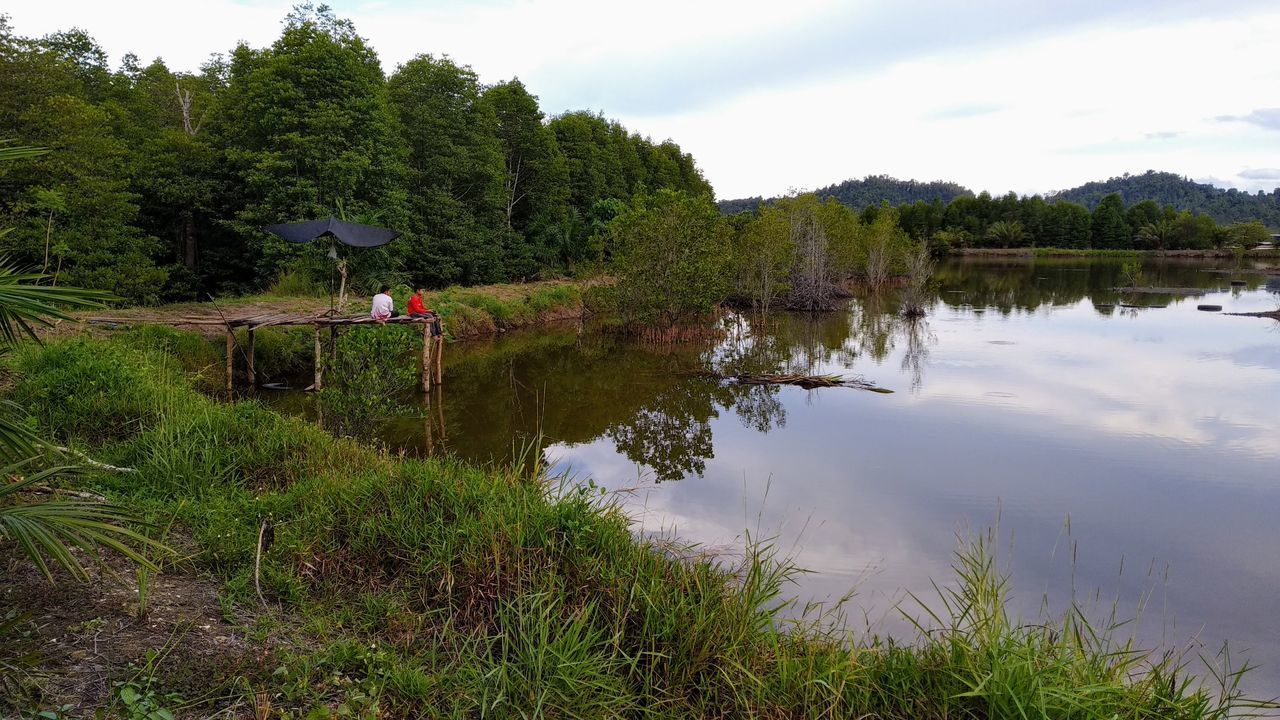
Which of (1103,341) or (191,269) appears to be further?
(191,269)

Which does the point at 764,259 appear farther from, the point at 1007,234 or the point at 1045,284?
the point at 1007,234

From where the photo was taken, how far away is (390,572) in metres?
4.59

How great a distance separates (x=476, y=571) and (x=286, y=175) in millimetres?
21233

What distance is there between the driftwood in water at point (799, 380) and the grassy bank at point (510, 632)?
9104mm

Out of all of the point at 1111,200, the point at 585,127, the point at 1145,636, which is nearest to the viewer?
the point at 1145,636

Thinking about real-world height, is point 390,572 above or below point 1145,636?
above

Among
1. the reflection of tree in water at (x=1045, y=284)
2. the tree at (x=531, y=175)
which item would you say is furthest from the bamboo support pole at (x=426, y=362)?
the reflection of tree in water at (x=1045, y=284)

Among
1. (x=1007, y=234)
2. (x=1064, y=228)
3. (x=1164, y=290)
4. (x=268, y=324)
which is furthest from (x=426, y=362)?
(x=1064, y=228)

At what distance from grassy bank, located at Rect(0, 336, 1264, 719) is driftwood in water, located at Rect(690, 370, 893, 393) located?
29.9ft

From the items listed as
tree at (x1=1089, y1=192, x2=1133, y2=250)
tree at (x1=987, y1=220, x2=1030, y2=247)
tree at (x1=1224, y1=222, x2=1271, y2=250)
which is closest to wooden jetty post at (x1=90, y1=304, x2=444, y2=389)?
tree at (x1=987, y1=220, x2=1030, y2=247)

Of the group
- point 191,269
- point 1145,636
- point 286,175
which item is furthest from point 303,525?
point 191,269

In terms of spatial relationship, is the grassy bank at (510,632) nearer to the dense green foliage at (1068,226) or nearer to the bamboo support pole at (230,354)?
the bamboo support pole at (230,354)

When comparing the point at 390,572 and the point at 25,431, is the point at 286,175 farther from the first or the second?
the point at 25,431

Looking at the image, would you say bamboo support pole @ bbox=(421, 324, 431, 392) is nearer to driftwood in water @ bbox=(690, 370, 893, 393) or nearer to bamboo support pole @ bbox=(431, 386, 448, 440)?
bamboo support pole @ bbox=(431, 386, 448, 440)
